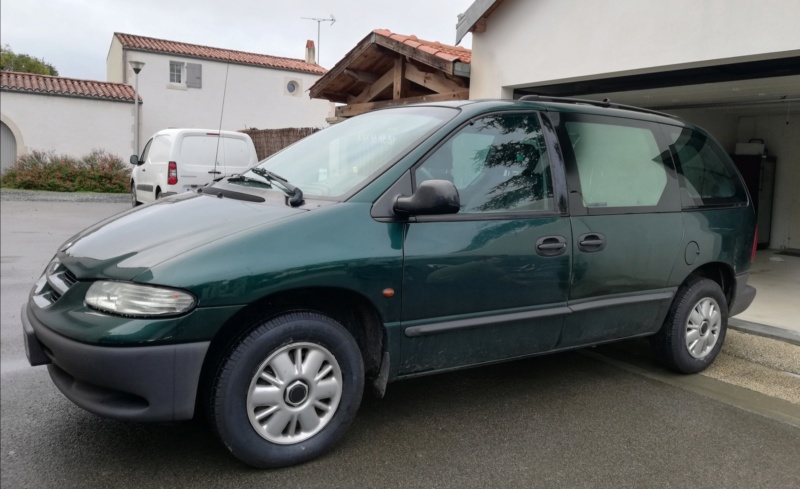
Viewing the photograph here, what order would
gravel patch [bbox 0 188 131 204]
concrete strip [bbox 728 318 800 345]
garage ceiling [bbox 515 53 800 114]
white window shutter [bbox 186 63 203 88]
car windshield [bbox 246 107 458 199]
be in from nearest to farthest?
gravel patch [bbox 0 188 131 204]
car windshield [bbox 246 107 458 199]
concrete strip [bbox 728 318 800 345]
garage ceiling [bbox 515 53 800 114]
white window shutter [bbox 186 63 203 88]

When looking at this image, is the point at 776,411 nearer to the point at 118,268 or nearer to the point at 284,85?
the point at 118,268

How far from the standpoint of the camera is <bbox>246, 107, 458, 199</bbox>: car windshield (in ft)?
10.4

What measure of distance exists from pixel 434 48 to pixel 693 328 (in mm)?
5808

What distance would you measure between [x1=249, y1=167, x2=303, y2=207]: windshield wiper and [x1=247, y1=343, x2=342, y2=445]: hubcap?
2.36 feet

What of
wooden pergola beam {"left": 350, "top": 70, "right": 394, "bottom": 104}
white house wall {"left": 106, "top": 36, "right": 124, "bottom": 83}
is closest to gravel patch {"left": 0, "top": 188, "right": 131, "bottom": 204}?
wooden pergola beam {"left": 350, "top": 70, "right": 394, "bottom": 104}

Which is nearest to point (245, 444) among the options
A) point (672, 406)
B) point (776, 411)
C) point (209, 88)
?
point (672, 406)

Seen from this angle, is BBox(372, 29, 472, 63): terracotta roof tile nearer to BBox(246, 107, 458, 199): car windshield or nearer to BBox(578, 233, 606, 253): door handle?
BBox(246, 107, 458, 199): car windshield

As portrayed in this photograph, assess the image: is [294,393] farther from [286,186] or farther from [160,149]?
[160,149]

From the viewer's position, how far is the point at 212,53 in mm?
27875

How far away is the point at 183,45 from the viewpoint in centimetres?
2788

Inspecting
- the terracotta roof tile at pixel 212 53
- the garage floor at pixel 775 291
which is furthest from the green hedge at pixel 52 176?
the terracotta roof tile at pixel 212 53

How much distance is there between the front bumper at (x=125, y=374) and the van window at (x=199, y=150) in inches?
315

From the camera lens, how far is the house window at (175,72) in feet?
88.1

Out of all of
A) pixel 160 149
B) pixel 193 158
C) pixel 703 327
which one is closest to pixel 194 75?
pixel 160 149
